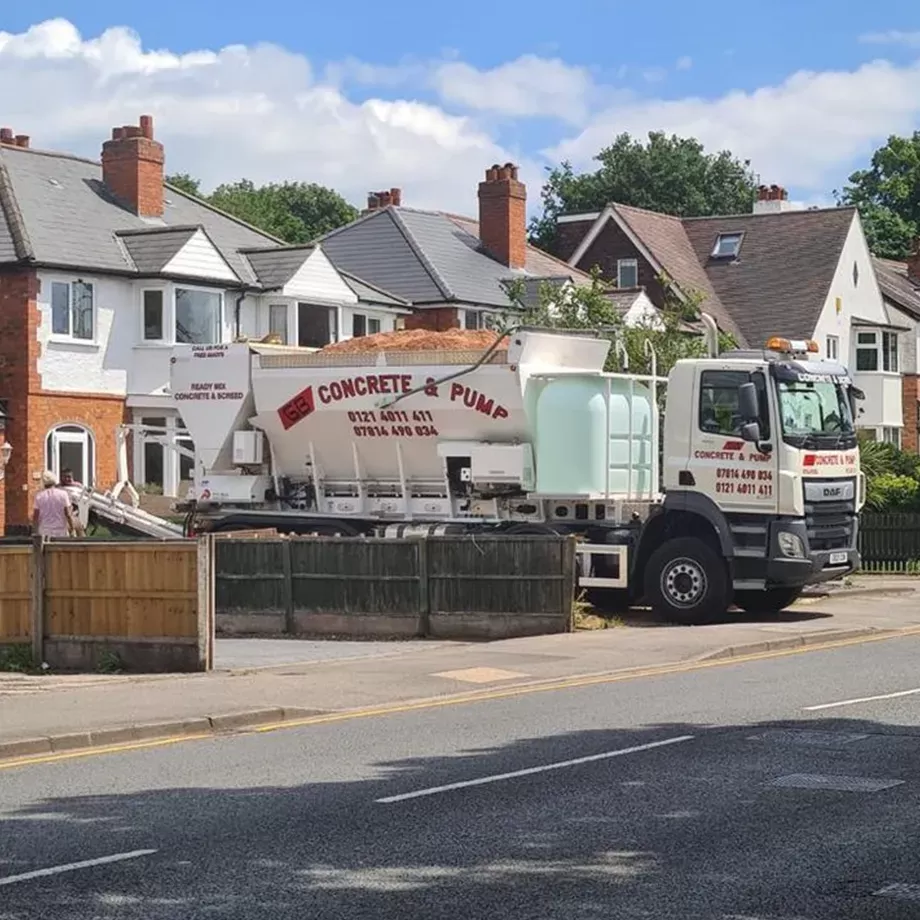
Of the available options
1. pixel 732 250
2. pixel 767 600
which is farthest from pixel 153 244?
pixel 732 250

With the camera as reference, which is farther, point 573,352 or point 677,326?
point 677,326

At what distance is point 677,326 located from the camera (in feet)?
102

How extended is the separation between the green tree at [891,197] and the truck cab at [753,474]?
211ft

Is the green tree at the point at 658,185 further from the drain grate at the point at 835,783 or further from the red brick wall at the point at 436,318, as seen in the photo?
the drain grate at the point at 835,783

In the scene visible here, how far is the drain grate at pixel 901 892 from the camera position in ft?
24.9

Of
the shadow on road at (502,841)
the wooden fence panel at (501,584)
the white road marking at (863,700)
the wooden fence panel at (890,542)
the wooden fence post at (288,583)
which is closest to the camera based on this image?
the shadow on road at (502,841)

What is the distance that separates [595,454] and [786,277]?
36826 mm

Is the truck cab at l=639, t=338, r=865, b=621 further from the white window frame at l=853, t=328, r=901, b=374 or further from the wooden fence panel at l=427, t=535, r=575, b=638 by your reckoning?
the white window frame at l=853, t=328, r=901, b=374

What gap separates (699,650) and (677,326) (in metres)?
12.9

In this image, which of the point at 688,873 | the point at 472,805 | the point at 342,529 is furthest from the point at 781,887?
the point at 342,529

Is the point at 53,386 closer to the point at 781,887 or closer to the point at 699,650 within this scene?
the point at 699,650

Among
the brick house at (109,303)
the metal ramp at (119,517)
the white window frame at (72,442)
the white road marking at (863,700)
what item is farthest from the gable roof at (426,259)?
the white road marking at (863,700)

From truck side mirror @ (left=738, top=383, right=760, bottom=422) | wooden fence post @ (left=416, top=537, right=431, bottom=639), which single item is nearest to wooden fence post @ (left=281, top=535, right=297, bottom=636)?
wooden fence post @ (left=416, top=537, right=431, bottom=639)

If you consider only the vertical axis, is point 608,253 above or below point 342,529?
above
